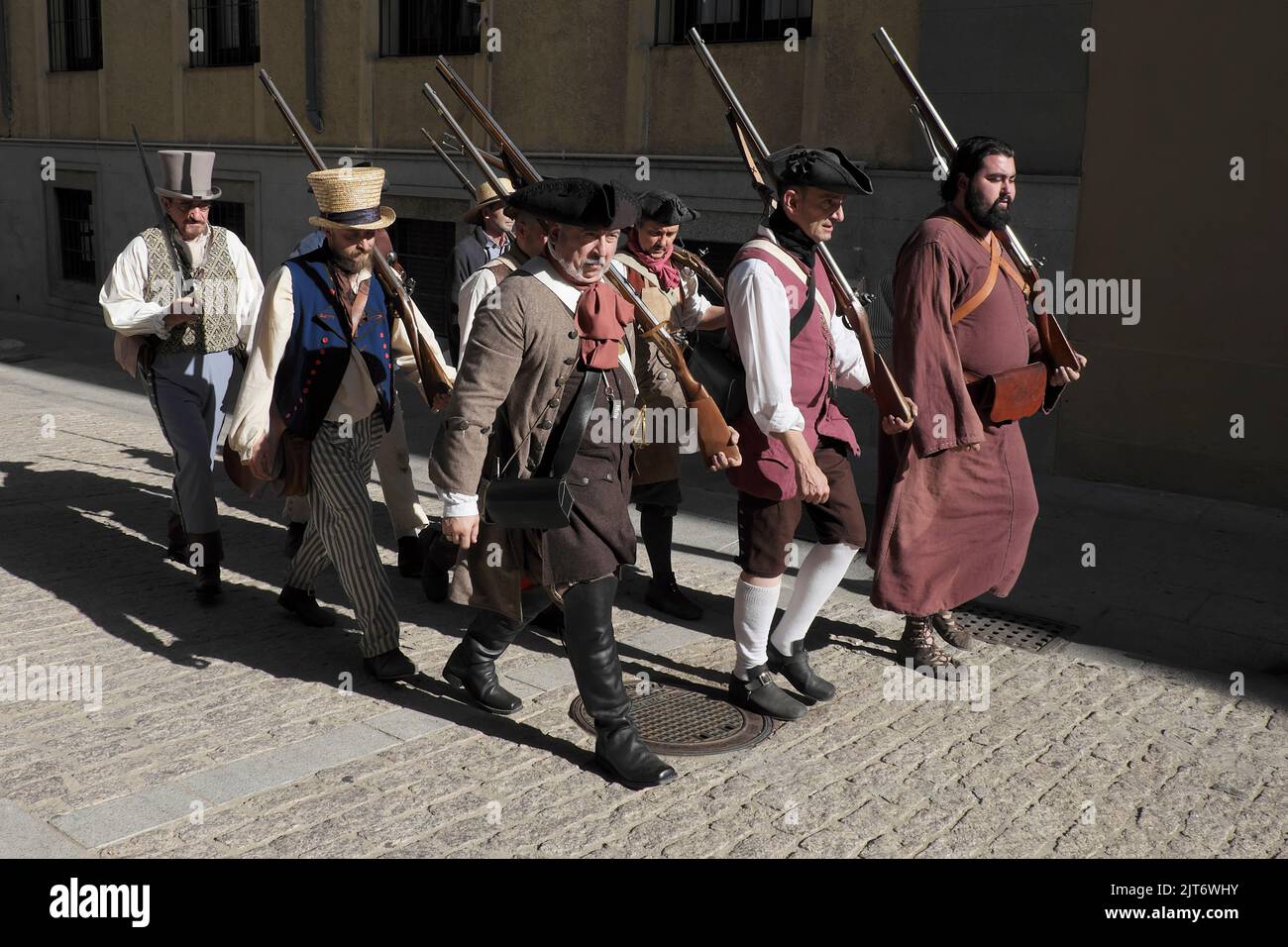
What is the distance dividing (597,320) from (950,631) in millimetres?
2439

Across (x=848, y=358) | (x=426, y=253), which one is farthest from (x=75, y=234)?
(x=848, y=358)

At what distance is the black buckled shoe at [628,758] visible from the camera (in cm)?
409

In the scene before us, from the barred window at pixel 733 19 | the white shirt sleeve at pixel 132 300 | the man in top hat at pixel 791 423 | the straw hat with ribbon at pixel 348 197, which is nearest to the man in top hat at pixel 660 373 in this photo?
the man in top hat at pixel 791 423

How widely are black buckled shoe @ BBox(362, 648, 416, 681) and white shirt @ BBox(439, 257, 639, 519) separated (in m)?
1.05

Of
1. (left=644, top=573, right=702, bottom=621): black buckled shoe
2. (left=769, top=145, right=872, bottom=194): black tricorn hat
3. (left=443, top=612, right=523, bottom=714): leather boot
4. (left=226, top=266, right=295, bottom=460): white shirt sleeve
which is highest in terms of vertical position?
(left=769, top=145, right=872, bottom=194): black tricorn hat

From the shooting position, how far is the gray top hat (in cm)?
577

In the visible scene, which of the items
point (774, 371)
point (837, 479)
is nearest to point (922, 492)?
point (837, 479)

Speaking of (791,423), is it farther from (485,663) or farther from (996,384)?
(485,663)

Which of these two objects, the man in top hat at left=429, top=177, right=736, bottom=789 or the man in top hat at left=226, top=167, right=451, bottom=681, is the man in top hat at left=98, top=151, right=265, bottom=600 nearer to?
the man in top hat at left=226, top=167, right=451, bottom=681

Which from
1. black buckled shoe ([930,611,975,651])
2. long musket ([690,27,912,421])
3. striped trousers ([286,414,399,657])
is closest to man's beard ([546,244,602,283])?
long musket ([690,27,912,421])

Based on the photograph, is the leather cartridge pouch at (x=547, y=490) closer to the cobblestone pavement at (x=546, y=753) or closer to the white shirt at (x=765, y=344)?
the white shirt at (x=765, y=344)

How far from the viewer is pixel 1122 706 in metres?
4.94
